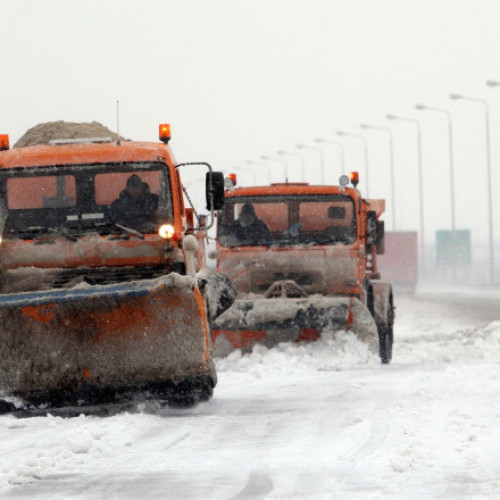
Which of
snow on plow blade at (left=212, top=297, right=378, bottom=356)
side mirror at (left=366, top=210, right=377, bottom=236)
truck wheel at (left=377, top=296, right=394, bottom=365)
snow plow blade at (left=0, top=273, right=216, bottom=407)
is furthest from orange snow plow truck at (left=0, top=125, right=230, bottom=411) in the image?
truck wheel at (left=377, top=296, right=394, bottom=365)

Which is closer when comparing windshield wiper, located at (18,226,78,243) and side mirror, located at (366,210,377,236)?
windshield wiper, located at (18,226,78,243)

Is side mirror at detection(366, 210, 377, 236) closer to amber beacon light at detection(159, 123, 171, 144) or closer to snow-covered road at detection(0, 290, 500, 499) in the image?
snow-covered road at detection(0, 290, 500, 499)

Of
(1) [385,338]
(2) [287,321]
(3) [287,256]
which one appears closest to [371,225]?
(3) [287,256]

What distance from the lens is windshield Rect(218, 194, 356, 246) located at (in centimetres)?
1617

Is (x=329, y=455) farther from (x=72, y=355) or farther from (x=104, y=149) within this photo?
(x=104, y=149)

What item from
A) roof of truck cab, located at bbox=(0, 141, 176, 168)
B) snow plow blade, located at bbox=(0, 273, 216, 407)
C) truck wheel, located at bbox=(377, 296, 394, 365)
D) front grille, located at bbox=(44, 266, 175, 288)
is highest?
roof of truck cab, located at bbox=(0, 141, 176, 168)

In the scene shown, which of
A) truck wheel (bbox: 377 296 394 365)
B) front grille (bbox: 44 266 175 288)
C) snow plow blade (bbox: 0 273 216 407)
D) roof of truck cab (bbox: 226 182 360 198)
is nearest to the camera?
snow plow blade (bbox: 0 273 216 407)

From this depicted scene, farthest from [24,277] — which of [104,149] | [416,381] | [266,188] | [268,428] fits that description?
[266,188]

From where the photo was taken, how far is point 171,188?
425 inches

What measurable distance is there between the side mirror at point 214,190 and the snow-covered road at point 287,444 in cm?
176

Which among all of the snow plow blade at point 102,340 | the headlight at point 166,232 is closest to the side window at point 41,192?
the headlight at point 166,232

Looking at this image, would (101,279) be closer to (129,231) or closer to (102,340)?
(129,231)

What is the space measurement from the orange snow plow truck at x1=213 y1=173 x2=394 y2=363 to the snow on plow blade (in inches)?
0.5

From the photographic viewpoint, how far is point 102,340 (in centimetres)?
976
